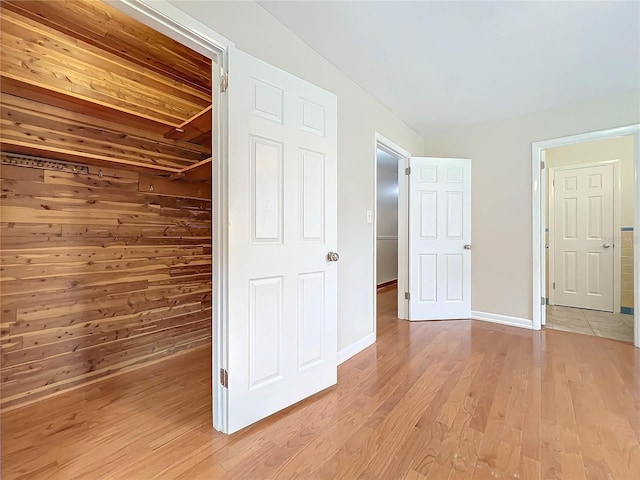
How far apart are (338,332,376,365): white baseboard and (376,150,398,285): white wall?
9.37 ft

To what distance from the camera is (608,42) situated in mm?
2086

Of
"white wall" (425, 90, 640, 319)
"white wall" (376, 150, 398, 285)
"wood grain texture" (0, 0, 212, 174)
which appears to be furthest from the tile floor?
"wood grain texture" (0, 0, 212, 174)

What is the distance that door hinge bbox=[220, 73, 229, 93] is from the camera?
1.50 m

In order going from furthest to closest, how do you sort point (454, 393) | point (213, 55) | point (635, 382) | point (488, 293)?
point (488, 293) → point (635, 382) → point (454, 393) → point (213, 55)

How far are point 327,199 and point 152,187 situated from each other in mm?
1501

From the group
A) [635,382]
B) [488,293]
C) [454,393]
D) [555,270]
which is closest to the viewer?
[454,393]

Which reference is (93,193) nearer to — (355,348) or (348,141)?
(348,141)

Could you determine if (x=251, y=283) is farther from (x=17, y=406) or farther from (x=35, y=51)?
(x=35, y=51)

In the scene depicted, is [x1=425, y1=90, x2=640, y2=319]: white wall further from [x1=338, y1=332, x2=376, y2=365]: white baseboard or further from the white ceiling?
[x1=338, y1=332, x2=376, y2=365]: white baseboard

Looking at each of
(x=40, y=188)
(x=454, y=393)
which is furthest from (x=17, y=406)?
(x=454, y=393)

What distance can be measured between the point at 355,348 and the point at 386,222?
377 cm

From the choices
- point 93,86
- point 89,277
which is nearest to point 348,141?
point 93,86

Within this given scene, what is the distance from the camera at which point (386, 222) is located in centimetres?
596

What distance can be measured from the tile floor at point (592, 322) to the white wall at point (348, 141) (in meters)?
2.33
